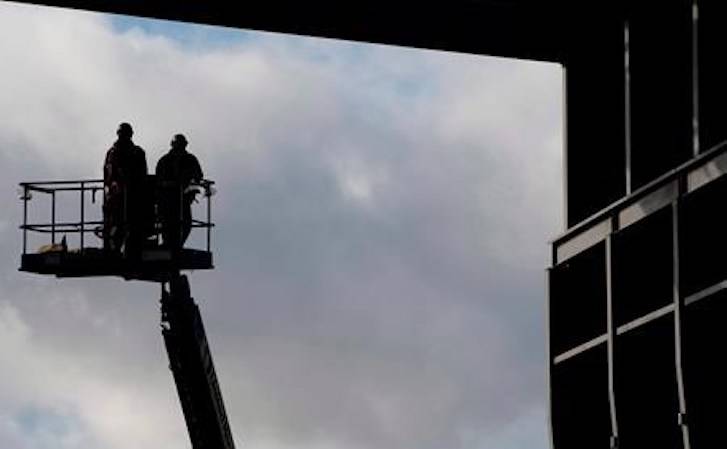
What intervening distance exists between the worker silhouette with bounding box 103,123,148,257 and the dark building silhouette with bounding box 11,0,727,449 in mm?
3825

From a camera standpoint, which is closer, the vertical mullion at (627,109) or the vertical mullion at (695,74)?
the vertical mullion at (695,74)

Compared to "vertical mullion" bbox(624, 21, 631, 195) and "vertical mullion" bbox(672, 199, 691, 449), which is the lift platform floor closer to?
"vertical mullion" bbox(624, 21, 631, 195)

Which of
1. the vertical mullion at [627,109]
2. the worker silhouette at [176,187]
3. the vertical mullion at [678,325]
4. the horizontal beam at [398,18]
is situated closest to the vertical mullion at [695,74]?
the vertical mullion at [678,325]

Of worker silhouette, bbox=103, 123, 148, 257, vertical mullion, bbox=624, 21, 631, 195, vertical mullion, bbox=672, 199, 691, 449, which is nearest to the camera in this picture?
vertical mullion, bbox=672, 199, 691, 449

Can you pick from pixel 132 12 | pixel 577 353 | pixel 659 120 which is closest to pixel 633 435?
pixel 577 353

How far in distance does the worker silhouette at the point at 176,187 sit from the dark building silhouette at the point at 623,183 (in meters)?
3.94

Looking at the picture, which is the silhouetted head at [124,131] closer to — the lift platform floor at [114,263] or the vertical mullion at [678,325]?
the lift platform floor at [114,263]

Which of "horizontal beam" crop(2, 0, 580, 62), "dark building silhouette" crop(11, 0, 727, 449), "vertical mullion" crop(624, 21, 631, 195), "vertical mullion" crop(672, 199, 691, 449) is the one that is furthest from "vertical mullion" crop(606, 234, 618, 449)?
"horizontal beam" crop(2, 0, 580, 62)

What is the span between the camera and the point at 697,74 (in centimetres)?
2678

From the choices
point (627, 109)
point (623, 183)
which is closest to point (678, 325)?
point (627, 109)

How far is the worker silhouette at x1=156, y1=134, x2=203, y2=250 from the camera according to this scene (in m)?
35.5

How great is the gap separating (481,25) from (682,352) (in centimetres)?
715

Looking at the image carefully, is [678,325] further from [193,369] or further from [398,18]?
[193,369]

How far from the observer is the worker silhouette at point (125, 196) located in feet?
115
